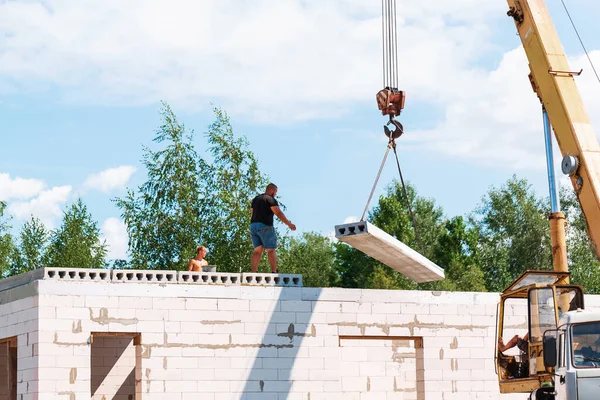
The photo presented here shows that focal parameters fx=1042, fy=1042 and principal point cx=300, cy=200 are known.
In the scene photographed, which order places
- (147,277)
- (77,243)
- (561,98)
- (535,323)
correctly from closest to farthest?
(535,323) → (561,98) → (147,277) → (77,243)

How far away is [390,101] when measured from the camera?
1808cm

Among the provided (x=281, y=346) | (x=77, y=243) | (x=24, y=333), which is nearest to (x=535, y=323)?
(x=281, y=346)

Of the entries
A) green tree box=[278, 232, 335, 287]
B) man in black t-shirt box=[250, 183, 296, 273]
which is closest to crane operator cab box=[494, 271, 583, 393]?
man in black t-shirt box=[250, 183, 296, 273]

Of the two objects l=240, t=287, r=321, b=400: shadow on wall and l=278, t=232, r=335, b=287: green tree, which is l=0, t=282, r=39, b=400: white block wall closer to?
l=240, t=287, r=321, b=400: shadow on wall

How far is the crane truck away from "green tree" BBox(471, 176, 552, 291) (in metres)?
36.1

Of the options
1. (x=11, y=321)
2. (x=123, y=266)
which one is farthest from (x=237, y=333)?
(x=123, y=266)

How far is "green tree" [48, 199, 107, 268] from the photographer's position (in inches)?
1816

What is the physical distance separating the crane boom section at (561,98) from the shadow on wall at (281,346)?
5.08 meters

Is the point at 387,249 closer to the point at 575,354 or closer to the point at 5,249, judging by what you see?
the point at 575,354

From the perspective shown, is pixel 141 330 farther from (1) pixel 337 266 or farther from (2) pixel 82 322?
(1) pixel 337 266

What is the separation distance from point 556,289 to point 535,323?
0.52 metres

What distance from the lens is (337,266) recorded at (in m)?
63.7

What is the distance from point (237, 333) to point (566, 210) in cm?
4041

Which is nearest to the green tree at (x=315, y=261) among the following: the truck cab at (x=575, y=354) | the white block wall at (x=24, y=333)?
the white block wall at (x=24, y=333)
